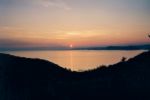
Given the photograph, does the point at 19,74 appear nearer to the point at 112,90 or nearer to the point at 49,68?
the point at 49,68

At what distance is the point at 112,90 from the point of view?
948 inches

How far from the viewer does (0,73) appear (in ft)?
80.4

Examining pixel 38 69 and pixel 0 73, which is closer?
pixel 0 73

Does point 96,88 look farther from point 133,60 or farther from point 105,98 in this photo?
point 133,60

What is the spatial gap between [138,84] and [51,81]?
7.27m

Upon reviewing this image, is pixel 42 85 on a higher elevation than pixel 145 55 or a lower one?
lower

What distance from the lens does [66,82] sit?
25.1 m

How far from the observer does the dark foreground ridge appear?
23.5m

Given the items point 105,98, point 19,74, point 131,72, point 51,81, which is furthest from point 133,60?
point 19,74

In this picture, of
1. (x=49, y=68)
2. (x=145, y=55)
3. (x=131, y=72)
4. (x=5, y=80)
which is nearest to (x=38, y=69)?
(x=49, y=68)

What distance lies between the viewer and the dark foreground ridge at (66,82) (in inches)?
Answer: 927

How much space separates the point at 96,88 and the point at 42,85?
14.7 ft

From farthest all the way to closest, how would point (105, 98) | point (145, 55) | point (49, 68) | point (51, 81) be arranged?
point (145, 55) < point (49, 68) < point (51, 81) < point (105, 98)

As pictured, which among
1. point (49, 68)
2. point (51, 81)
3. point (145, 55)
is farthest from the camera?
point (145, 55)
